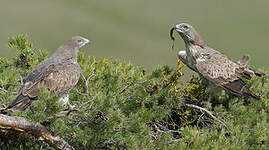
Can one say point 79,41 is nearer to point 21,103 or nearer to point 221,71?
point 21,103

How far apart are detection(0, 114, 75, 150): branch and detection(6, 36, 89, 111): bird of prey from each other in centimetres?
81

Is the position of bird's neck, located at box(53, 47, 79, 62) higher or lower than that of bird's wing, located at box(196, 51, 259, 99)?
lower

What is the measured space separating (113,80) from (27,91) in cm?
99

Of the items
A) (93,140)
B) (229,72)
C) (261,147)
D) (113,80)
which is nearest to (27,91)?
(113,80)

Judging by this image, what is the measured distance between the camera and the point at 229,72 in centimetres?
591

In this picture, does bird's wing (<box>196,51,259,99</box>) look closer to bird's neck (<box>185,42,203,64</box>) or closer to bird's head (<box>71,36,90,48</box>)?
bird's neck (<box>185,42,203,64</box>)

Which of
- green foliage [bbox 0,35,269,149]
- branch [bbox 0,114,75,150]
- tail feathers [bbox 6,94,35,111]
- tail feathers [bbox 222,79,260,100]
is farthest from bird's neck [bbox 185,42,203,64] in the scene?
branch [bbox 0,114,75,150]

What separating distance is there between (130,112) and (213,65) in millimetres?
2076

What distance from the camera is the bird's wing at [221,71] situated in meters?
5.68

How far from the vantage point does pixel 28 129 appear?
321 cm

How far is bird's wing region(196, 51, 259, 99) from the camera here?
5680mm

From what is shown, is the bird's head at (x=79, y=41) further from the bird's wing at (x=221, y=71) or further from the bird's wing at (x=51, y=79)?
the bird's wing at (x=221, y=71)

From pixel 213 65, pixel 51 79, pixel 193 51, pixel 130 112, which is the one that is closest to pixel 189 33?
pixel 193 51

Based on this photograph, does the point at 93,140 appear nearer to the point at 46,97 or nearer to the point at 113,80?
the point at 46,97
